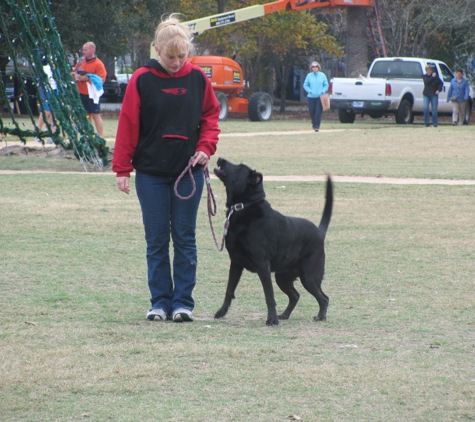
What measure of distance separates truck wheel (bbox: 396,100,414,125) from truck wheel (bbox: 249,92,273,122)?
4.52m

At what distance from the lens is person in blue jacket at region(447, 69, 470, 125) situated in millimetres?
26609

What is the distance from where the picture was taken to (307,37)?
36844 millimetres

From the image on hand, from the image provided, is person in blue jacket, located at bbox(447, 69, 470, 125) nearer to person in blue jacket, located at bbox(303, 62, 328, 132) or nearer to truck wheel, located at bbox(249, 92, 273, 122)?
person in blue jacket, located at bbox(303, 62, 328, 132)

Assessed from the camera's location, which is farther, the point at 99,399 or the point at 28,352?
the point at 28,352

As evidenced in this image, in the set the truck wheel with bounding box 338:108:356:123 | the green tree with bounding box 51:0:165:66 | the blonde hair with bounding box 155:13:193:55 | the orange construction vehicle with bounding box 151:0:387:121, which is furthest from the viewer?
the green tree with bounding box 51:0:165:66

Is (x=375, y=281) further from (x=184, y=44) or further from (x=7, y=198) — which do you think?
(x=7, y=198)

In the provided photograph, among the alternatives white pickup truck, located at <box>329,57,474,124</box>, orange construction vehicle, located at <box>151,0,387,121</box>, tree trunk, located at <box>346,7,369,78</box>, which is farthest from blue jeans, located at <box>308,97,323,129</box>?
tree trunk, located at <box>346,7,369,78</box>

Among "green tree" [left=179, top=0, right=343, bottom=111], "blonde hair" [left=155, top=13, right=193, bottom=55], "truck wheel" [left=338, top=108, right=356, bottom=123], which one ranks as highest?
"green tree" [left=179, top=0, right=343, bottom=111]

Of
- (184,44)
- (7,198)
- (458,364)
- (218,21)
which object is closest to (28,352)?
(184,44)

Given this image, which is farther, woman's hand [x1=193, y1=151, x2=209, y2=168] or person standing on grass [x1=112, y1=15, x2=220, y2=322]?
woman's hand [x1=193, y1=151, x2=209, y2=168]

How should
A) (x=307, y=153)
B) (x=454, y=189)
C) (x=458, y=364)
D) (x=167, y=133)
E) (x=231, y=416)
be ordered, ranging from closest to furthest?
1. (x=231, y=416)
2. (x=458, y=364)
3. (x=167, y=133)
4. (x=454, y=189)
5. (x=307, y=153)

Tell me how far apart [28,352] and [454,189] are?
8.80m

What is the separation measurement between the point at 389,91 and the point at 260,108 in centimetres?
458

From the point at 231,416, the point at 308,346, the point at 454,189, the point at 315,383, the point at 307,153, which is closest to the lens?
the point at 231,416
